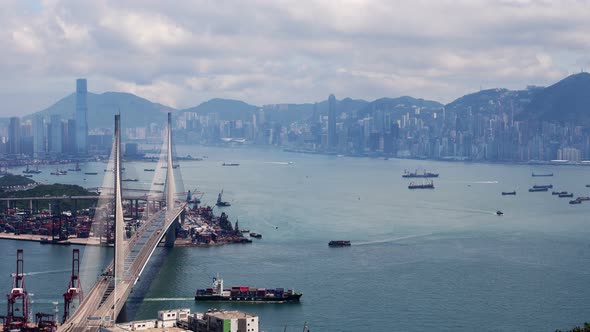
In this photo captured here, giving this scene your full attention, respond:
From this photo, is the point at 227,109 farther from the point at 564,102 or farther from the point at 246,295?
the point at 246,295

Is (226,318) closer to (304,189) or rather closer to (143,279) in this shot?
(143,279)

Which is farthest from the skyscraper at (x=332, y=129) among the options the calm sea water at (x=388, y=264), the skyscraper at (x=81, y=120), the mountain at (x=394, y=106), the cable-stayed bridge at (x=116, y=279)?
the cable-stayed bridge at (x=116, y=279)

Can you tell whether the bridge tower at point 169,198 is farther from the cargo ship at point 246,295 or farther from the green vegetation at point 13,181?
the green vegetation at point 13,181

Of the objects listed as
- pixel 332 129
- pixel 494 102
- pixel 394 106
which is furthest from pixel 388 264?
pixel 394 106

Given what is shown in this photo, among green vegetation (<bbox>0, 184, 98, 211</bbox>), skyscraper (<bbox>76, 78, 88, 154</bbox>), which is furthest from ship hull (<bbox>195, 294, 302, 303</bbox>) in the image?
skyscraper (<bbox>76, 78, 88, 154</bbox>)

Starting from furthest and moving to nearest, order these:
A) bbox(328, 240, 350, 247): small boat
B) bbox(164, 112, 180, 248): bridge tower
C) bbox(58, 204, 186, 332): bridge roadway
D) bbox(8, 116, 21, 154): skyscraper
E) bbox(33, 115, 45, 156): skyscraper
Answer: bbox(33, 115, 45, 156): skyscraper < bbox(8, 116, 21, 154): skyscraper < bbox(164, 112, 180, 248): bridge tower < bbox(328, 240, 350, 247): small boat < bbox(58, 204, 186, 332): bridge roadway

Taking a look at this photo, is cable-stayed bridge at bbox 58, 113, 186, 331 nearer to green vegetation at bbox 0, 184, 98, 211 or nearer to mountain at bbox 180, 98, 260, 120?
green vegetation at bbox 0, 184, 98, 211
